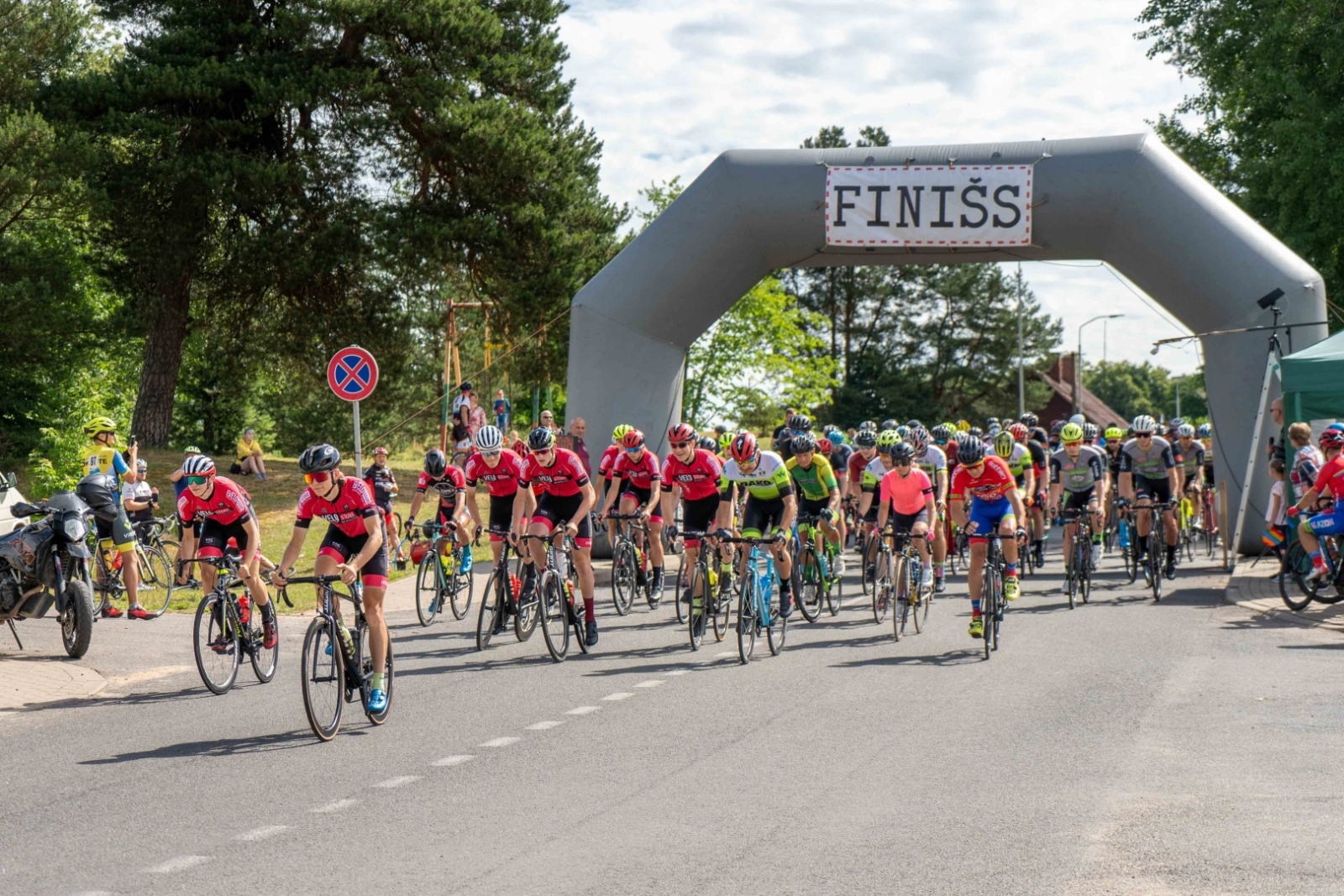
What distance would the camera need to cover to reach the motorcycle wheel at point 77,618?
37.7ft

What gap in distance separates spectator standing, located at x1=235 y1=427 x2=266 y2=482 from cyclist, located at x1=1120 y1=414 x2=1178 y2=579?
21298 millimetres

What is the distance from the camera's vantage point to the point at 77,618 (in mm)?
11531

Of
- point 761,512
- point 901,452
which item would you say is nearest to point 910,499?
point 901,452

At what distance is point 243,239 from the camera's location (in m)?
29.2

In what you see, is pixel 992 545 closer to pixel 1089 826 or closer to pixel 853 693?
pixel 853 693

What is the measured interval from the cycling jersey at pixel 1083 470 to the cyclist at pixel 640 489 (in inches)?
194

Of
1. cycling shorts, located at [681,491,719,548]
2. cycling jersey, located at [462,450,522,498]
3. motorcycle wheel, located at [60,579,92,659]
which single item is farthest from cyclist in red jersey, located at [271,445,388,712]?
cycling shorts, located at [681,491,719,548]

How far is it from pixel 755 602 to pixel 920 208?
9206 mm

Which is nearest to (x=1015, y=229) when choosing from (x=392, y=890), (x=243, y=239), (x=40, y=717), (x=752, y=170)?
(x=752, y=170)

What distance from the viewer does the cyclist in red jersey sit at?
8508mm

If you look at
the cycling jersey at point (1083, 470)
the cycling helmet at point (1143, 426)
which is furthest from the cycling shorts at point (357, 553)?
the cycling helmet at point (1143, 426)

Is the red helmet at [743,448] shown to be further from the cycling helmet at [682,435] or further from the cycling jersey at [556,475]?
the cycling jersey at [556,475]

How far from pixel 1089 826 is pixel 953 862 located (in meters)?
0.87

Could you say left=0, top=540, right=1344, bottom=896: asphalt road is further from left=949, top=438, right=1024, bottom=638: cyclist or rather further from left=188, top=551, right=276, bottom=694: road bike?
left=949, top=438, right=1024, bottom=638: cyclist
